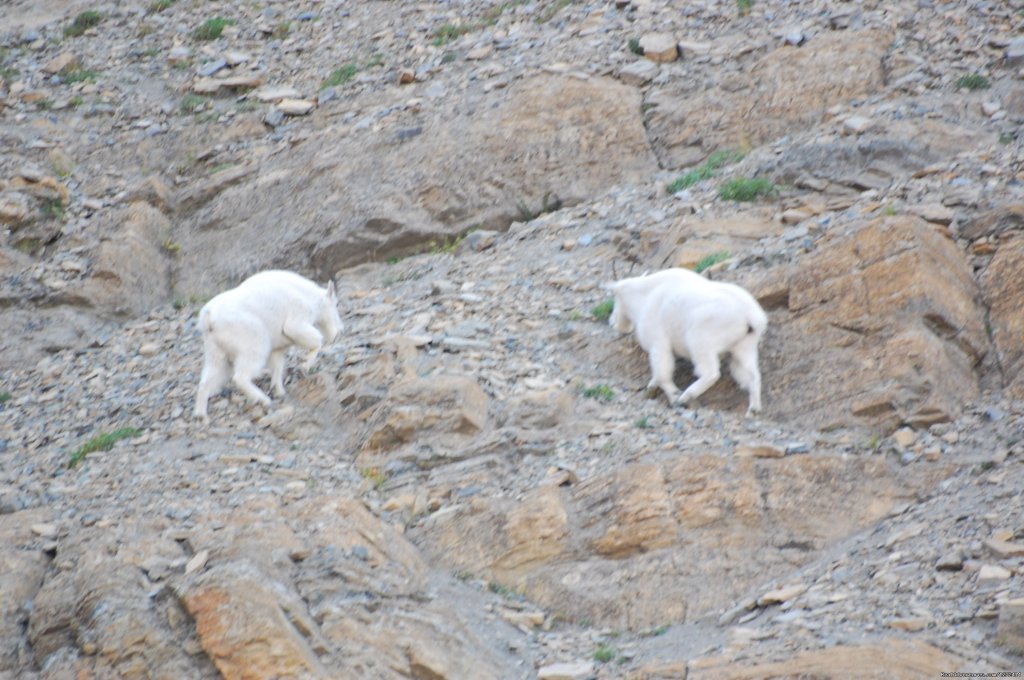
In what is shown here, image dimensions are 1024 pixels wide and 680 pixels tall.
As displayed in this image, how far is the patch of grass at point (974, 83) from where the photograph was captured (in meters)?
17.8

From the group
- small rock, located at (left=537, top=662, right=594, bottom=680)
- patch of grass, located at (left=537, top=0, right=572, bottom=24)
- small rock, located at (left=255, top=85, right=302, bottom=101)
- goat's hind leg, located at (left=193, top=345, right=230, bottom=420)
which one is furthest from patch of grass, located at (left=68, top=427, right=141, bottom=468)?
patch of grass, located at (left=537, top=0, right=572, bottom=24)

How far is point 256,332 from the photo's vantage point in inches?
506

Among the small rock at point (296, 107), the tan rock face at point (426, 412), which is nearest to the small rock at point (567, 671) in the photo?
the tan rock face at point (426, 412)

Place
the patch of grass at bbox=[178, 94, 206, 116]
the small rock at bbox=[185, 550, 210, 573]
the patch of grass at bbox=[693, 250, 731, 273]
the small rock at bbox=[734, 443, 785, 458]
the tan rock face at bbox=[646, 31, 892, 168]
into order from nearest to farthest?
the small rock at bbox=[185, 550, 210, 573], the small rock at bbox=[734, 443, 785, 458], the patch of grass at bbox=[693, 250, 731, 273], the tan rock face at bbox=[646, 31, 892, 168], the patch of grass at bbox=[178, 94, 206, 116]

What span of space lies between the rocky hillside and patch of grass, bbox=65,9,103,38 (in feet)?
0.19

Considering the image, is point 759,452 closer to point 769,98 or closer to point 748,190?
point 748,190

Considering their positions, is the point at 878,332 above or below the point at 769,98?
above

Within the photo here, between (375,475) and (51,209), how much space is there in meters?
9.95

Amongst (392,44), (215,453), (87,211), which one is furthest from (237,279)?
(215,453)

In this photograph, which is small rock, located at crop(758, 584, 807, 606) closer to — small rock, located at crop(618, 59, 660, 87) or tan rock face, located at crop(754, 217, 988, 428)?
tan rock face, located at crop(754, 217, 988, 428)

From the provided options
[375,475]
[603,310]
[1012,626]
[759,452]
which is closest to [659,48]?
[603,310]

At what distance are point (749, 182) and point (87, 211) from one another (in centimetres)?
952

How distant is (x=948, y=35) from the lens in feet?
62.4

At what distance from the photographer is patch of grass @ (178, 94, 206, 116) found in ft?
70.6
